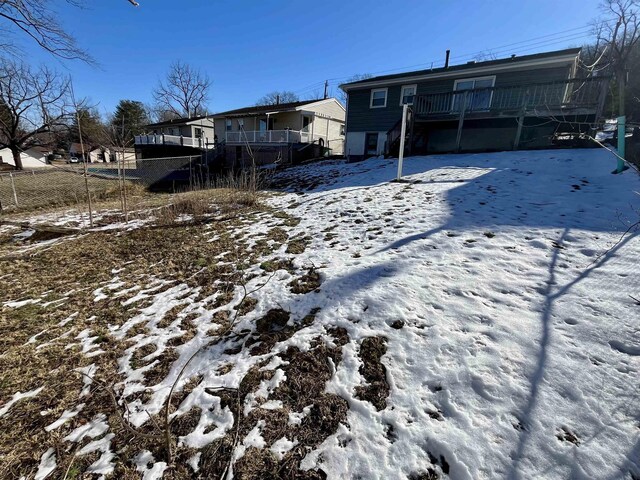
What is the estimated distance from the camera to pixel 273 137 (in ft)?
65.7

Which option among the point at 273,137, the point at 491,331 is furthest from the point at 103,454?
the point at 273,137

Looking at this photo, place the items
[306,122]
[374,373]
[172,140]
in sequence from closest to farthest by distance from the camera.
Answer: [374,373] → [306,122] → [172,140]

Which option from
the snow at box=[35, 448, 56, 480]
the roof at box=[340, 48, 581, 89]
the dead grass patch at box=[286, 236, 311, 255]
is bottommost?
the snow at box=[35, 448, 56, 480]

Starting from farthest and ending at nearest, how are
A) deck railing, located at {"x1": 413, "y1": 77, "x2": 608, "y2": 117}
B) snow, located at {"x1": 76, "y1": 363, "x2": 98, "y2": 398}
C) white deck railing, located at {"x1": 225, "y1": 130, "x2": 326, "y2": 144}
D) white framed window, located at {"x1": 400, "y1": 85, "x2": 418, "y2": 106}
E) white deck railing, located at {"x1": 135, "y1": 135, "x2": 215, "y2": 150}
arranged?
white deck railing, located at {"x1": 135, "y1": 135, "x2": 215, "y2": 150} < white deck railing, located at {"x1": 225, "y1": 130, "x2": 326, "y2": 144} < white framed window, located at {"x1": 400, "y1": 85, "x2": 418, "y2": 106} < deck railing, located at {"x1": 413, "y1": 77, "x2": 608, "y2": 117} < snow, located at {"x1": 76, "y1": 363, "x2": 98, "y2": 398}

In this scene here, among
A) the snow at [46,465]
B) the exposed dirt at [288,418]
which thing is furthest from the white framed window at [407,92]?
the snow at [46,465]

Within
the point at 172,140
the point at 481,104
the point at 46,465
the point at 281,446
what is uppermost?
the point at 481,104

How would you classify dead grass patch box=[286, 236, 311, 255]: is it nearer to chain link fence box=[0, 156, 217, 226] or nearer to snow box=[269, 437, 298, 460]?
snow box=[269, 437, 298, 460]

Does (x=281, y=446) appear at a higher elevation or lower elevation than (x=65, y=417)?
higher

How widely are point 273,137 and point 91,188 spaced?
1103 centimetres

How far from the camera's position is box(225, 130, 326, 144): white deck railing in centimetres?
1964

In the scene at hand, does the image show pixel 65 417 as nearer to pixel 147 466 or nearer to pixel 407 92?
pixel 147 466

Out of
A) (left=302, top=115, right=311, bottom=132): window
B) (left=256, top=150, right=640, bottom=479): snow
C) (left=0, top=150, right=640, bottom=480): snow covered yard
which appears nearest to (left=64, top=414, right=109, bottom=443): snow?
(left=0, top=150, right=640, bottom=480): snow covered yard

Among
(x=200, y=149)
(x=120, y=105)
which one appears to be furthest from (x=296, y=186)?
(x=120, y=105)

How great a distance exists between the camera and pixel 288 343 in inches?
114
